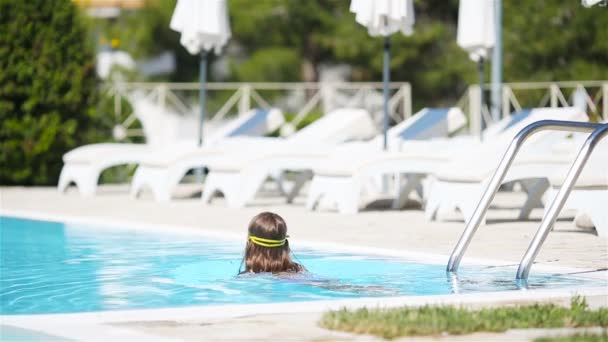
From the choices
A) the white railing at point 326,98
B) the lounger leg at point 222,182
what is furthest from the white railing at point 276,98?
the lounger leg at point 222,182

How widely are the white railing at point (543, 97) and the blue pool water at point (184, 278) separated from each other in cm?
1175

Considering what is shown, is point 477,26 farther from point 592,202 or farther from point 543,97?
point 543,97

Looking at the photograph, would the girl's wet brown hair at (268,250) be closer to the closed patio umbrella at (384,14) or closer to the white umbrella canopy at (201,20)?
the closed patio umbrella at (384,14)

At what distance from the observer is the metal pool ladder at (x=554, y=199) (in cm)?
754

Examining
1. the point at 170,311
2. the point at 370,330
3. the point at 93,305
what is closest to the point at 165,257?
the point at 93,305

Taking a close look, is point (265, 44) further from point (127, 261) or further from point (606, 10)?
point (127, 261)

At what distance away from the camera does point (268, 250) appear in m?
8.40

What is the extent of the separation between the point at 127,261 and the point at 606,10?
21.3 m

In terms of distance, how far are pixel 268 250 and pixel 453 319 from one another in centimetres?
289

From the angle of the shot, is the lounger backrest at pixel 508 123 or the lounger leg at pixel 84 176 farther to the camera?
the lounger leg at pixel 84 176

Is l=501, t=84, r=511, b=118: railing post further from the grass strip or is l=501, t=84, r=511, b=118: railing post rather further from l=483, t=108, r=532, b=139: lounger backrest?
the grass strip

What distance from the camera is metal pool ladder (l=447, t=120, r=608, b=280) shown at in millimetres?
7539

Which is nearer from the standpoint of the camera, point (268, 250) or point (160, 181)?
point (268, 250)

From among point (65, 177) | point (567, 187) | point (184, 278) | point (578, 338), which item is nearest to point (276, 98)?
point (65, 177)
